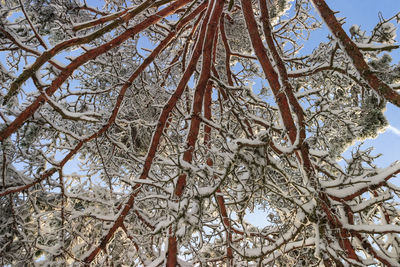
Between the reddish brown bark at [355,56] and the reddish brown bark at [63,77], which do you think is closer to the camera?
the reddish brown bark at [355,56]

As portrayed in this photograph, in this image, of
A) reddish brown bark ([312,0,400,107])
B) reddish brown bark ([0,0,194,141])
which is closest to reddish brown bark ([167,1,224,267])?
reddish brown bark ([0,0,194,141])

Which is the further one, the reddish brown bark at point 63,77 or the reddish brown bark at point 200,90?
the reddish brown bark at point 200,90

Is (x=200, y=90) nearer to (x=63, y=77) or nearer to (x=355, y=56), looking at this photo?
(x=63, y=77)

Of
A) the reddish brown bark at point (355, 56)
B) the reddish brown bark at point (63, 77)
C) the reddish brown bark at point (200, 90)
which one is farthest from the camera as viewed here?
the reddish brown bark at point (200, 90)

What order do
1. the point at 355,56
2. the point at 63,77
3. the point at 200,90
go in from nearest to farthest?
the point at 355,56 → the point at 63,77 → the point at 200,90

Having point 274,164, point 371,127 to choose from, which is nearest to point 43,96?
point 274,164

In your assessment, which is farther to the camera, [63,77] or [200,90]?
[200,90]

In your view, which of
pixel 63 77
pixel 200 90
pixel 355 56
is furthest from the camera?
pixel 200 90

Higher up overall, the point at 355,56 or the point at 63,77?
the point at 63,77

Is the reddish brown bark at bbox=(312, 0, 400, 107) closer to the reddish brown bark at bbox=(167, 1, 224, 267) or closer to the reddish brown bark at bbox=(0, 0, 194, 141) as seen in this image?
the reddish brown bark at bbox=(167, 1, 224, 267)

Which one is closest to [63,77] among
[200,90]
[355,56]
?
[200,90]

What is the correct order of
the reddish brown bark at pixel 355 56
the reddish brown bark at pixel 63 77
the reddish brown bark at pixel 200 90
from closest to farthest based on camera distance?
the reddish brown bark at pixel 355 56 → the reddish brown bark at pixel 63 77 → the reddish brown bark at pixel 200 90

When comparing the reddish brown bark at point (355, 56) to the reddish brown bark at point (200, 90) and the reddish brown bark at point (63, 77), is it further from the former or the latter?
the reddish brown bark at point (63, 77)

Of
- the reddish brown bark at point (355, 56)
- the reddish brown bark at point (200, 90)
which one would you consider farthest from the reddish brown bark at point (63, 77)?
the reddish brown bark at point (355, 56)
